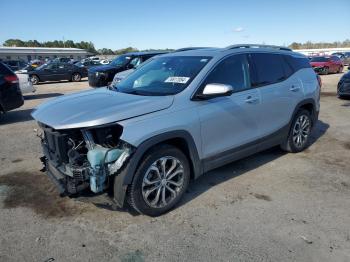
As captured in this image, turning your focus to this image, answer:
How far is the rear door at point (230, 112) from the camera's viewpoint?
4180mm

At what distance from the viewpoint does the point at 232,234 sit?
355cm

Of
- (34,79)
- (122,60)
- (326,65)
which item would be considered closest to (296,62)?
(122,60)

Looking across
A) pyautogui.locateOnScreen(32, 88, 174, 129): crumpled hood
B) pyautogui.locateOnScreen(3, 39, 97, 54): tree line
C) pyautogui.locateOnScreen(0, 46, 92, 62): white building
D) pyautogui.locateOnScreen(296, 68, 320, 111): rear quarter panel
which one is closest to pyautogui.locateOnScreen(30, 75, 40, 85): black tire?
pyautogui.locateOnScreen(32, 88, 174, 129): crumpled hood

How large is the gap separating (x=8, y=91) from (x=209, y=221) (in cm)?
763

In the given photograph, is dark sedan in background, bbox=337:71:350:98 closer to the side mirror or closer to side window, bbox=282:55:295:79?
side window, bbox=282:55:295:79

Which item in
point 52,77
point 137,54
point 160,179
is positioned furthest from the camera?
point 52,77

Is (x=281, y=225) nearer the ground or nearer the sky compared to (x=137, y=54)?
nearer the ground

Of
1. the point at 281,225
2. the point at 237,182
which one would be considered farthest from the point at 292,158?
the point at 281,225

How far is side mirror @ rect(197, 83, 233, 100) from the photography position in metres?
3.89

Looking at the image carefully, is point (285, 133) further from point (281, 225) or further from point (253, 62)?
point (281, 225)

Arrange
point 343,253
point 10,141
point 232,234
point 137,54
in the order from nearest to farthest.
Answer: point 343,253, point 232,234, point 10,141, point 137,54

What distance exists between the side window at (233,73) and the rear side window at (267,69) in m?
0.20

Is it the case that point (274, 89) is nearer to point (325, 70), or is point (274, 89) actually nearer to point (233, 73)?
point (233, 73)

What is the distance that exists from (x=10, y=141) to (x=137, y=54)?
8.19m
